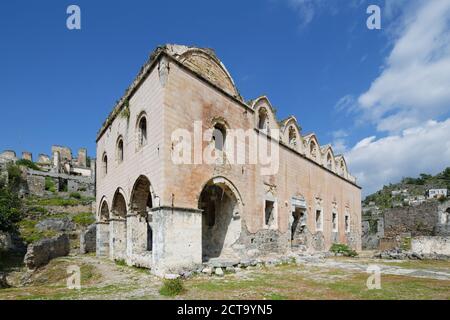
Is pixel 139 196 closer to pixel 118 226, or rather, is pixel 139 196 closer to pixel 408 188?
pixel 118 226

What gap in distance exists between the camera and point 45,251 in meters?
16.8

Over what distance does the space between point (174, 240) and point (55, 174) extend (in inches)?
1761

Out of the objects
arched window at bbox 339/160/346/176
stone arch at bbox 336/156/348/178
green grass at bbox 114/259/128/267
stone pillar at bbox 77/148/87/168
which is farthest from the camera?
stone pillar at bbox 77/148/87/168

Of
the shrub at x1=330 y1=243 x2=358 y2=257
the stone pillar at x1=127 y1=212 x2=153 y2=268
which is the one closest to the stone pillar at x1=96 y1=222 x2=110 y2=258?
the stone pillar at x1=127 y1=212 x2=153 y2=268

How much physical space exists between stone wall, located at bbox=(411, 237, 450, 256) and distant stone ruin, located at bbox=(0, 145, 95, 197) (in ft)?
133

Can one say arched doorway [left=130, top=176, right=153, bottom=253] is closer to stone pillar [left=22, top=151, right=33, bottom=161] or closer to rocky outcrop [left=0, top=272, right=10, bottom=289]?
rocky outcrop [left=0, top=272, right=10, bottom=289]

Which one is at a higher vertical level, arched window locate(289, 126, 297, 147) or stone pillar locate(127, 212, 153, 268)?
arched window locate(289, 126, 297, 147)

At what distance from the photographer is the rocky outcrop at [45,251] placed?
51.7 feet

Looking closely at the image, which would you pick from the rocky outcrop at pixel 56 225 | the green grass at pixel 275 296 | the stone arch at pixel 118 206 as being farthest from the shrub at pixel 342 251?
the rocky outcrop at pixel 56 225

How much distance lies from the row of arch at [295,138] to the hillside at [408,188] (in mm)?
51390

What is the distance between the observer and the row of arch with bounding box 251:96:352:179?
639 inches

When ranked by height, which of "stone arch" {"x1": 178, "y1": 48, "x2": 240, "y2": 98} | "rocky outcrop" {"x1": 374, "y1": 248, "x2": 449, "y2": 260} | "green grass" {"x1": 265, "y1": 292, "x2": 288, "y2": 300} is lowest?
"rocky outcrop" {"x1": 374, "y1": 248, "x2": 449, "y2": 260}
